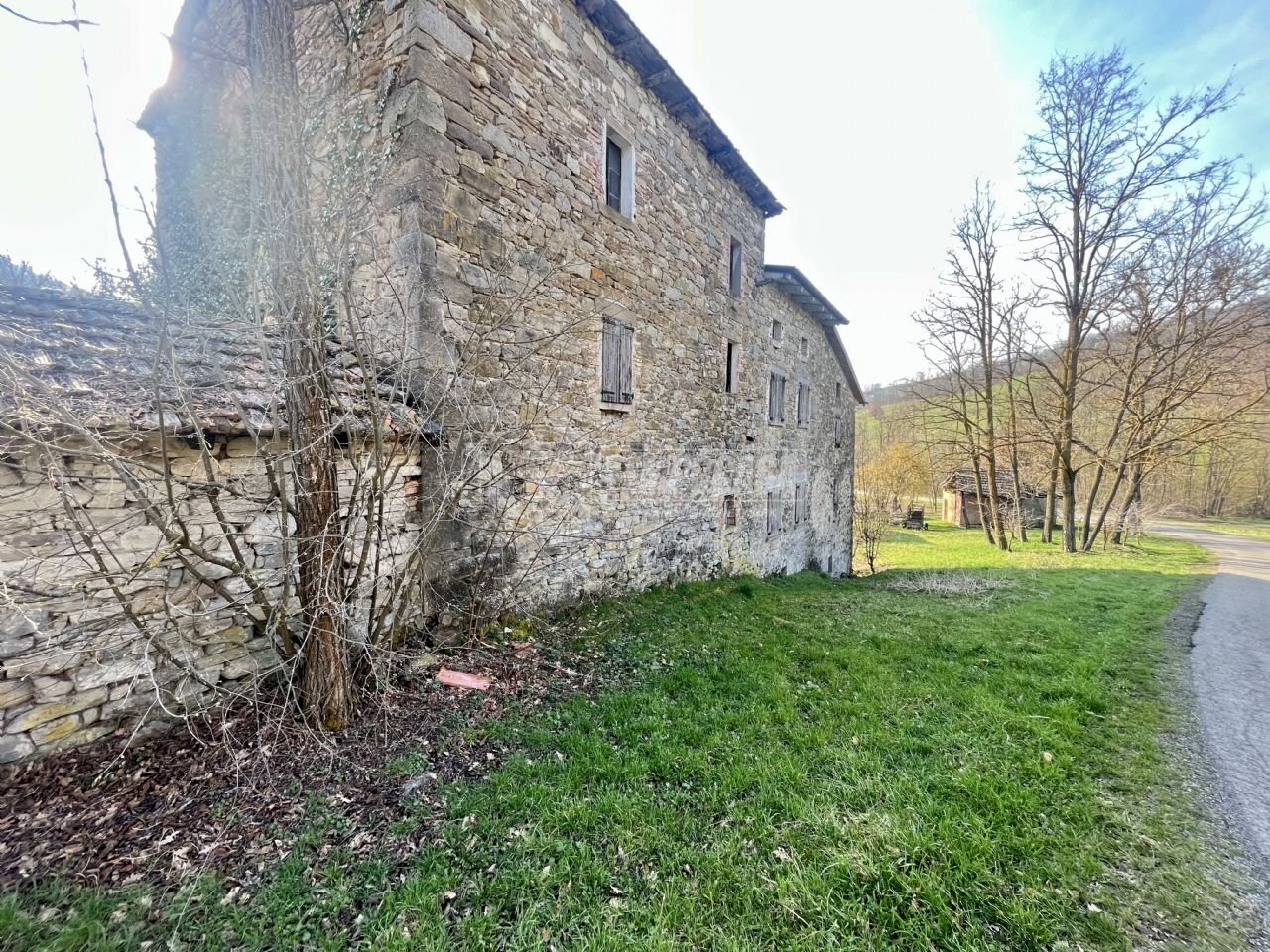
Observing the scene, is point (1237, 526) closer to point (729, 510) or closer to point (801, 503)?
point (801, 503)

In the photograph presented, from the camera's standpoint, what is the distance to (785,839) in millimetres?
2680

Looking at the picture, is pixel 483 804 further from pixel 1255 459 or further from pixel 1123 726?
pixel 1255 459

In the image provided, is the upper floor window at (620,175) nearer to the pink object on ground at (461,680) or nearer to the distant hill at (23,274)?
the distant hill at (23,274)

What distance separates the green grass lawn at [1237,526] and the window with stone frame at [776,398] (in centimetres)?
2096

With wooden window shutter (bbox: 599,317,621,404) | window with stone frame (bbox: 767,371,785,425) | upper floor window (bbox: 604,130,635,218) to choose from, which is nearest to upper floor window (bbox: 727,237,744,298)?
window with stone frame (bbox: 767,371,785,425)

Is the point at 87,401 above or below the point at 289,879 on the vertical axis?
above

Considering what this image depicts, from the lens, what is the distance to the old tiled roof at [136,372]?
8.49ft

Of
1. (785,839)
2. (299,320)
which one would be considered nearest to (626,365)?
(299,320)

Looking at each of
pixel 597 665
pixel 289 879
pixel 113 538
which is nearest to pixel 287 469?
pixel 113 538

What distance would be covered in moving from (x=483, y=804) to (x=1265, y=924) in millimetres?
3839

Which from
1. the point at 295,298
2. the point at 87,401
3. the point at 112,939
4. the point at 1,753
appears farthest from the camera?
the point at 295,298

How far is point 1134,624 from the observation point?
22.7 ft

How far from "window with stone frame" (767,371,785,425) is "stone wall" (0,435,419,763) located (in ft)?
31.9

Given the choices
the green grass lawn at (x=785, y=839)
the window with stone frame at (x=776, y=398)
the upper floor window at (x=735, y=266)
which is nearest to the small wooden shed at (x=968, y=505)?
the window with stone frame at (x=776, y=398)
